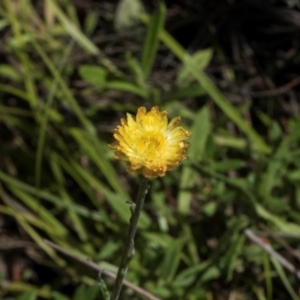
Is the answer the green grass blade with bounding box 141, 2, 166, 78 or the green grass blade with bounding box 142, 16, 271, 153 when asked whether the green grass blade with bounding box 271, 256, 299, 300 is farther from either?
the green grass blade with bounding box 141, 2, 166, 78

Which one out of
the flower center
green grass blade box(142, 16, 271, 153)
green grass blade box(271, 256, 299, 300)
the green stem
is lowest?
the green stem

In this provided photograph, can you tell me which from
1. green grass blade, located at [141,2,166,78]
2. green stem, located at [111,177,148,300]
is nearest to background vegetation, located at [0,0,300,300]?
green grass blade, located at [141,2,166,78]

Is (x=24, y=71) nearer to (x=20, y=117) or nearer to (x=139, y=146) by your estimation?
(x=20, y=117)

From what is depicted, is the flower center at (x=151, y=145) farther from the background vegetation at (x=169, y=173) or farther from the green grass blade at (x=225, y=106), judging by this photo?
the green grass blade at (x=225, y=106)

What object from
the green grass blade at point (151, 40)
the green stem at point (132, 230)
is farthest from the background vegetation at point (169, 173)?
the green stem at point (132, 230)

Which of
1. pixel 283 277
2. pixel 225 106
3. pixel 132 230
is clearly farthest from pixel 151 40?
pixel 132 230

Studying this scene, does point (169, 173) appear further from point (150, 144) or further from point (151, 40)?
point (150, 144)
